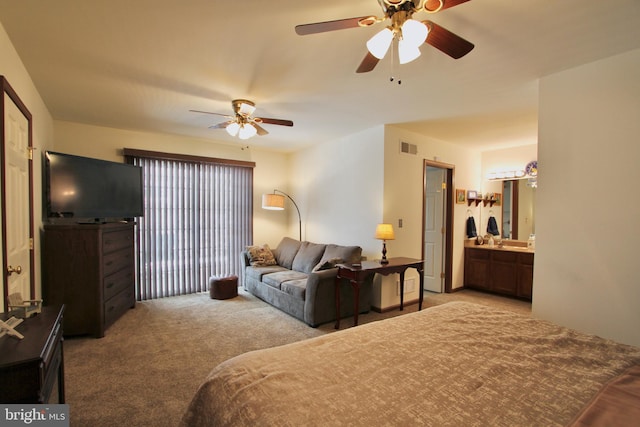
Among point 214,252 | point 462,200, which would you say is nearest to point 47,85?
point 214,252

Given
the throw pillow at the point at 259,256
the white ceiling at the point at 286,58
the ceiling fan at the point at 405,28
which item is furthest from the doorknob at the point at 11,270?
the throw pillow at the point at 259,256

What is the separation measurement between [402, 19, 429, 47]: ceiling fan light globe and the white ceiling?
439 mm

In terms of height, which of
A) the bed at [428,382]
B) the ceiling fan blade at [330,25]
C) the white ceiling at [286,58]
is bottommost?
the bed at [428,382]

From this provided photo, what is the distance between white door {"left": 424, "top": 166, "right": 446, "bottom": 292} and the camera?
5098 millimetres

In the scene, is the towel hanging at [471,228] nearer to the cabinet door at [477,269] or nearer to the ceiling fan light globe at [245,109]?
the cabinet door at [477,269]

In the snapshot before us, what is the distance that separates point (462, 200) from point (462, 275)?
4.45 ft

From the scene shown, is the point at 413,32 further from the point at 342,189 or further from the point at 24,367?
the point at 342,189

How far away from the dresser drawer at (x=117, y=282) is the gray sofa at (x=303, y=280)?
1.67 meters

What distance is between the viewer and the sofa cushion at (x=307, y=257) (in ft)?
14.5

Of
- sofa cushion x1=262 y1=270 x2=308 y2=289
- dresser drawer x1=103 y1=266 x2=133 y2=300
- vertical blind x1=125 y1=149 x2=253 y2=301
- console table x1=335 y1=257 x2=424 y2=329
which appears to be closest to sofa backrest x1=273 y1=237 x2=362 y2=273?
sofa cushion x1=262 y1=270 x2=308 y2=289

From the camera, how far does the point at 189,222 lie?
491 centimetres

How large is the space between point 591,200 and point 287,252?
3.95 m

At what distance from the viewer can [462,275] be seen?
17.3 feet

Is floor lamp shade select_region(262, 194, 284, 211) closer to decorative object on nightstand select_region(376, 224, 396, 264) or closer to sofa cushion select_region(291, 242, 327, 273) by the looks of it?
sofa cushion select_region(291, 242, 327, 273)
